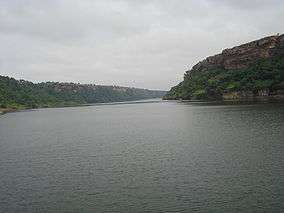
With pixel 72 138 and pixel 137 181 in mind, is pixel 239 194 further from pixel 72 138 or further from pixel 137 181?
pixel 72 138

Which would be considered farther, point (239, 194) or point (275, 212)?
point (239, 194)

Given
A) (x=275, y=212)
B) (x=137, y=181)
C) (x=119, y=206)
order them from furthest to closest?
(x=137, y=181)
(x=119, y=206)
(x=275, y=212)

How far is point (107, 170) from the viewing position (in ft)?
145

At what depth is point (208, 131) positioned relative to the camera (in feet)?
249

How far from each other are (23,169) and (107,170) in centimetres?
1043

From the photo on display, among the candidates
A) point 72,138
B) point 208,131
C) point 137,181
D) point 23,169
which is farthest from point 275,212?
point 72,138

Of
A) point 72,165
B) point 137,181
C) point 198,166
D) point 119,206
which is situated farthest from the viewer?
point 72,165

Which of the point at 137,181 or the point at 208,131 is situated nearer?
the point at 137,181

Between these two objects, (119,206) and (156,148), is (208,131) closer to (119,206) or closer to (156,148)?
(156,148)

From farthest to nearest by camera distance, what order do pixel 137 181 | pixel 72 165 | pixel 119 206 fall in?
1. pixel 72 165
2. pixel 137 181
3. pixel 119 206

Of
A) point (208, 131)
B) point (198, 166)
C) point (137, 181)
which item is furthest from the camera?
point (208, 131)

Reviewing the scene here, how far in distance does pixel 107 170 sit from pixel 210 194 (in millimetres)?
14880

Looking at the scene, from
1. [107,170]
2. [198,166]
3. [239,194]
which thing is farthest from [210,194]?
[107,170]

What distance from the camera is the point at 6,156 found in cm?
5631
